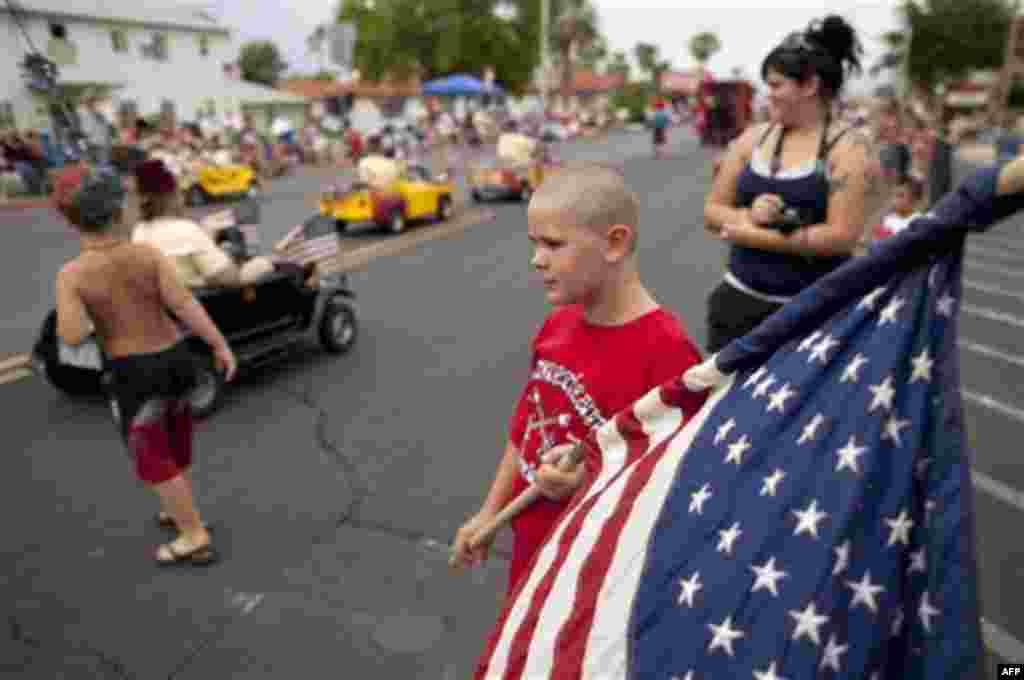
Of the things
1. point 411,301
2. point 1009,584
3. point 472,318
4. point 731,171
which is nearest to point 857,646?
point 731,171

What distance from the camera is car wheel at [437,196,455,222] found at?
1503cm

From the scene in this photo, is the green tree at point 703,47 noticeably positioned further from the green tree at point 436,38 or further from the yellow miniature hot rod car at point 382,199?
the yellow miniature hot rod car at point 382,199

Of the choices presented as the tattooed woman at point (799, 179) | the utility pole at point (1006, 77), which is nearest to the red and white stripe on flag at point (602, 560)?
the tattooed woman at point (799, 179)

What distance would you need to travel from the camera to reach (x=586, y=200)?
1781mm

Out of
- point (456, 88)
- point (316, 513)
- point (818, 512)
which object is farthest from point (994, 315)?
point (456, 88)

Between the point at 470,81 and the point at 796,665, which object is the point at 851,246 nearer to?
the point at 796,665

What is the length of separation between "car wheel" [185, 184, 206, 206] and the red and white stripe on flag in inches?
745

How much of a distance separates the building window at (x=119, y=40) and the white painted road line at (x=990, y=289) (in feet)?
129

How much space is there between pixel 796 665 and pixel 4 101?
105ft

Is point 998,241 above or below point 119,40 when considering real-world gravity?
below

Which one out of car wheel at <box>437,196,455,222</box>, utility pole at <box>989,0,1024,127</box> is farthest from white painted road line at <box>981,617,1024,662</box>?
utility pole at <box>989,0,1024,127</box>

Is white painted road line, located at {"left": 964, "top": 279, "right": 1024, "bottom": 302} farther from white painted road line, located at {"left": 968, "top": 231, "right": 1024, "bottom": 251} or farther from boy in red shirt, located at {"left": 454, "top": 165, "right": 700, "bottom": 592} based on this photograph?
boy in red shirt, located at {"left": 454, "top": 165, "right": 700, "bottom": 592}

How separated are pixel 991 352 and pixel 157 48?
42.2m

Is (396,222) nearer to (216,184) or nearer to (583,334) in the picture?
(216,184)
